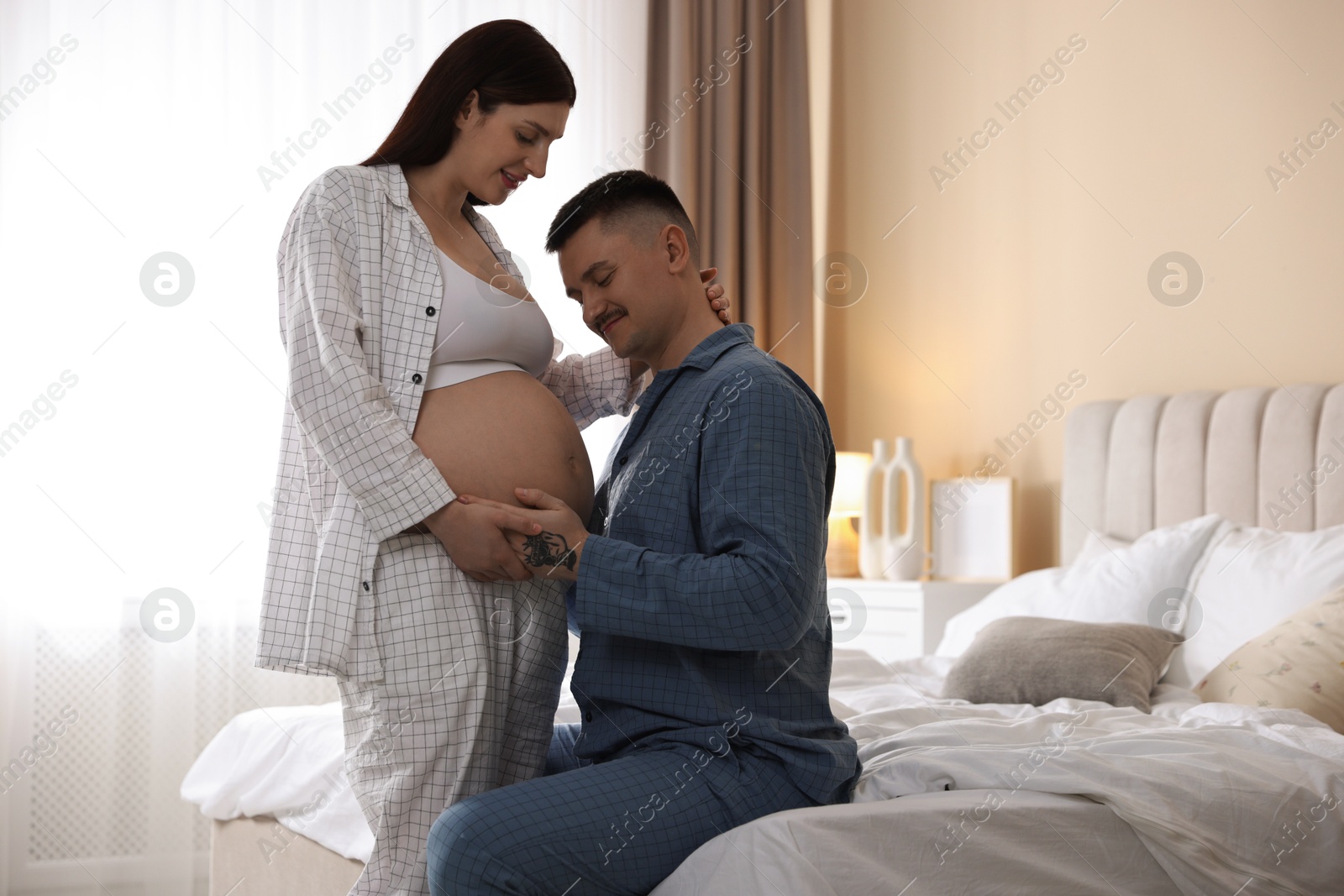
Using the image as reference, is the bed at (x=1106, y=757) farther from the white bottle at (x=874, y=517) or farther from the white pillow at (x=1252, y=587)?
the white bottle at (x=874, y=517)

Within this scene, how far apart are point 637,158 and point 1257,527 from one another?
2462 mm

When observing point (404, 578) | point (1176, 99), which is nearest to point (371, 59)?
point (1176, 99)

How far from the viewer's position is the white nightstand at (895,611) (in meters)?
3.59

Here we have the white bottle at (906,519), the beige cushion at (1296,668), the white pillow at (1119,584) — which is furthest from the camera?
the white bottle at (906,519)

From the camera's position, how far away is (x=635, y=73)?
4.22m

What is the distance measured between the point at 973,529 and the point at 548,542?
2.69m

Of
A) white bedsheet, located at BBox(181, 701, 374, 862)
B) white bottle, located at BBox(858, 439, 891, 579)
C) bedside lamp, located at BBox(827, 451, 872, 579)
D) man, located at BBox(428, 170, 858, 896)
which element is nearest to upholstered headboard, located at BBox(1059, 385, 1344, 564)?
white bottle, located at BBox(858, 439, 891, 579)

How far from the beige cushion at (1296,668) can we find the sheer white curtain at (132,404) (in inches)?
101

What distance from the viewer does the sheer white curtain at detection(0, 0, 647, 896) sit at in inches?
125

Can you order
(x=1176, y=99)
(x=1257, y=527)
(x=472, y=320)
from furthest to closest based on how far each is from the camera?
(x=1176, y=99)
(x=1257, y=527)
(x=472, y=320)

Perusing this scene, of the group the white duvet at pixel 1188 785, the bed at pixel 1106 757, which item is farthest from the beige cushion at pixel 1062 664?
the white duvet at pixel 1188 785

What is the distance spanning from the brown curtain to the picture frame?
2.64 ft

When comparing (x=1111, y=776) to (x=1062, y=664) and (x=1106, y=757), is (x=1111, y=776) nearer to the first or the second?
(x=1106, y=757)

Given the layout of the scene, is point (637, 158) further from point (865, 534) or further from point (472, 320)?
point (472, 320)
